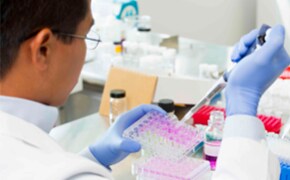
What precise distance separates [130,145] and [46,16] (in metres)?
0.46

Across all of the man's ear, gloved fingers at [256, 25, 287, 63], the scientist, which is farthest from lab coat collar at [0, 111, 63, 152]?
gloved fingers at [256, 25, 287, 63]

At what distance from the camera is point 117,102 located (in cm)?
154

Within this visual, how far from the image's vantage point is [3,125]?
2.49ft

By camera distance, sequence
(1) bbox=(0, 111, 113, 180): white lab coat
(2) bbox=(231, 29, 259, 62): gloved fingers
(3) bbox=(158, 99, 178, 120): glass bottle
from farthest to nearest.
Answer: (3) bbox=(158, 99, 178, 120): glass bottle → (2) bbox=(231, 29, 259, 62): gloved fingers → (1) bbox=(0, 111, 113, 180): white lab coat

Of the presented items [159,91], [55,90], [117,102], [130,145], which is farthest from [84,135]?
[55,90]

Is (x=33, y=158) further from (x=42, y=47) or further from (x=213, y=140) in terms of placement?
(x=213, y=140)

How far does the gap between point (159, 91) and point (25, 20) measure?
851mm

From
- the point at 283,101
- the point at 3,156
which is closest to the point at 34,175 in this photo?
the point at 3,156

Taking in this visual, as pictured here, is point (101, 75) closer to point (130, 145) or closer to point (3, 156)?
point (130, 145)

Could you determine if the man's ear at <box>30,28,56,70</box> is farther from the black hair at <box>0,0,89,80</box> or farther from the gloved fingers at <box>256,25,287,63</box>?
the gloved fingers at <box>256,25,287,63</box>

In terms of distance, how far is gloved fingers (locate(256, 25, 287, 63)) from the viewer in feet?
2.88

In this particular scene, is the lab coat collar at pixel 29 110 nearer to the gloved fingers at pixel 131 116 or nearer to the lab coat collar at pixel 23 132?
the lab coat collar at pixel 23 132

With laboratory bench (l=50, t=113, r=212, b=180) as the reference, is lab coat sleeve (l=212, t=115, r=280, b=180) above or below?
above

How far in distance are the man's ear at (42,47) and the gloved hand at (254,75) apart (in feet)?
1.25
